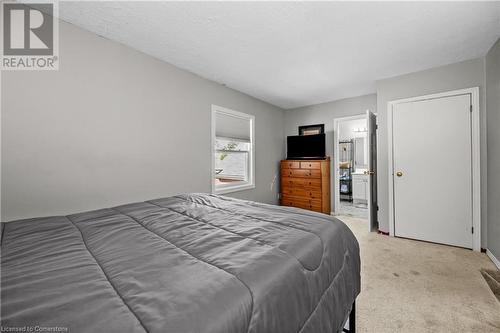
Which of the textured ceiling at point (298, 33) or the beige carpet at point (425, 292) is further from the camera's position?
the textured ceiling at point (298, 33)

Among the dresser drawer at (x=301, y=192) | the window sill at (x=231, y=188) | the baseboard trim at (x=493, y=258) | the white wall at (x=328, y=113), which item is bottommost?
the baseboard trim at (x=493, y=258)

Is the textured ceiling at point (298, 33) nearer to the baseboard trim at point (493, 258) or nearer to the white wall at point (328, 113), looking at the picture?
the white wall at point (328, 113)

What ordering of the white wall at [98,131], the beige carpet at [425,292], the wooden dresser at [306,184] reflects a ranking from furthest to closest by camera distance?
the wooden dresser at [306,184]
the white wall at [98,131]
the beige carpet at [425,292]

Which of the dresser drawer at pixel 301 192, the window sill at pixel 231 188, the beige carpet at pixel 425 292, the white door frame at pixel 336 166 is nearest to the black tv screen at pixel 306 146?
the white door frame at pixel 336 166

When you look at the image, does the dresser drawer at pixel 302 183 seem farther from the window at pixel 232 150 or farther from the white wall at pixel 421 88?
the white wall at pixel 421 88

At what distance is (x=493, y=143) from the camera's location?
2.37m

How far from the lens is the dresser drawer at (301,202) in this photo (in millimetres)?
4238

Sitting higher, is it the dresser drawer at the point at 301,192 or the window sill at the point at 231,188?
the window sill at the point at 231,188

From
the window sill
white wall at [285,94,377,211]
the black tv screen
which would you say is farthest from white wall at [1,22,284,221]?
white wall at [285,94,377,211]

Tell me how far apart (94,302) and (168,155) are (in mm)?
2339

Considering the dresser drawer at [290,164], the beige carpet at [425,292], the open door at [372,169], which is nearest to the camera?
the beige carpet at [425,292]

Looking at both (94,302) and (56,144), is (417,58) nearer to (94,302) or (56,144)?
(94,302)

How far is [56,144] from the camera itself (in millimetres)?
1865

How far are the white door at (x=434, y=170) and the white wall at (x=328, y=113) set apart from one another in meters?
0.99
